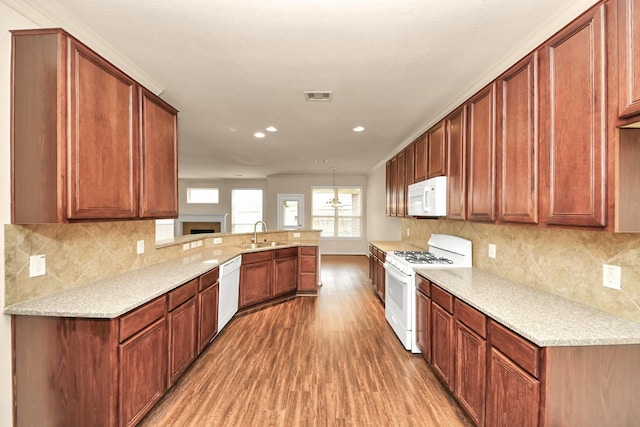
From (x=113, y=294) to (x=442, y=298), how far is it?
237cm

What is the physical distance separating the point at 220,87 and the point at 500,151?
2468mm

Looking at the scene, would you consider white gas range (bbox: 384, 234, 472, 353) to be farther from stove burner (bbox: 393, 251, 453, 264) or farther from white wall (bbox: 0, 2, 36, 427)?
white wall (bbox: 0, 2, 36, 427)

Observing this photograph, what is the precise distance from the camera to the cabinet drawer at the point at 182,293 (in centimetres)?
216

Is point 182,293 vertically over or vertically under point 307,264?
over

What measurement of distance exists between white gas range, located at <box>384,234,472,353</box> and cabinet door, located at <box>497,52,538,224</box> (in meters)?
1.01

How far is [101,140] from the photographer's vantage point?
182cm

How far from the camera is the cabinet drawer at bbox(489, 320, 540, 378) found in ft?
4.42

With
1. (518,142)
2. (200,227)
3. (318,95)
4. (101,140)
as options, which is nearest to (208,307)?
(101,140)

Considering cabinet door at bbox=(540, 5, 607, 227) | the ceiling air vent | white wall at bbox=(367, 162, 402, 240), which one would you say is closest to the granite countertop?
cabinet door at bbox=(540, 5, 607, 227)

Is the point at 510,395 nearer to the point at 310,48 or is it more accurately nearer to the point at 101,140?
the point at 310,48

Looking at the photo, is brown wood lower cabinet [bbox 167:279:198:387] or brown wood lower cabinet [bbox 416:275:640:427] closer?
brown wood lower cabinet [bbox 416:275:640:427]

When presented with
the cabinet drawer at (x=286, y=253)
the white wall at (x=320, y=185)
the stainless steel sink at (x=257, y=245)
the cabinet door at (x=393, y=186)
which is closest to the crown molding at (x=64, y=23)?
the stainless steel sink at (x=257, y=245)

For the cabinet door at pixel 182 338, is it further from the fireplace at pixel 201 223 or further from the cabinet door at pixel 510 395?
the fireplace at pixel 201 223

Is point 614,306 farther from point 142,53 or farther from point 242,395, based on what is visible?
point 142,53
